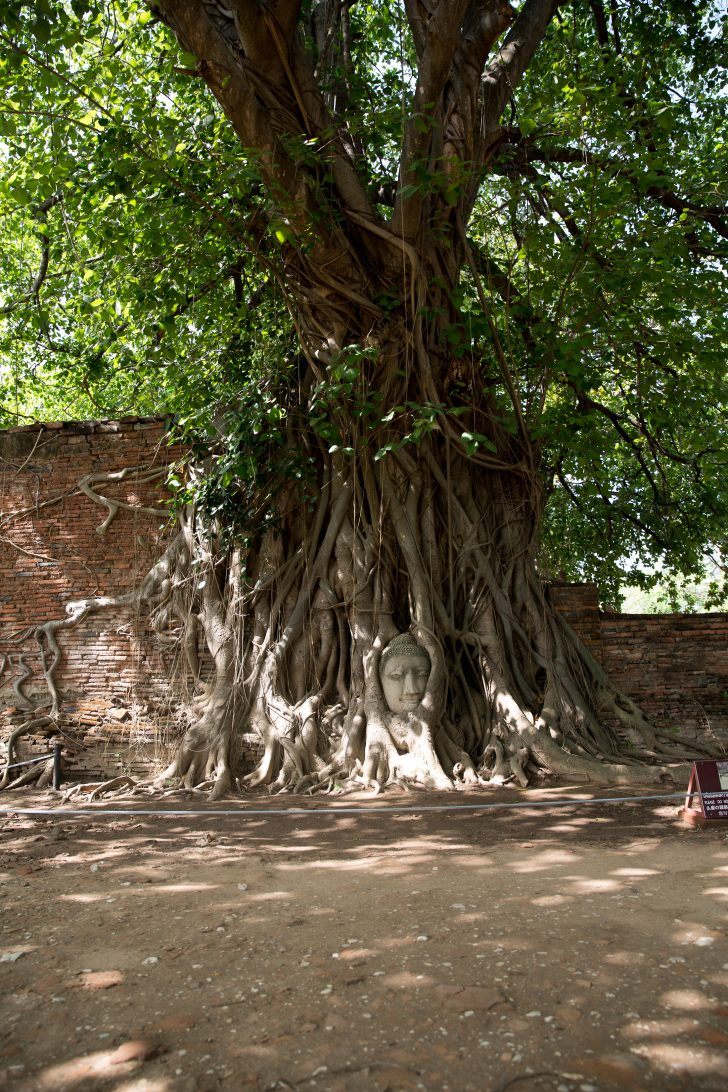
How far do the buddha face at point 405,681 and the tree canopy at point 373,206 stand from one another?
→ 160 cm

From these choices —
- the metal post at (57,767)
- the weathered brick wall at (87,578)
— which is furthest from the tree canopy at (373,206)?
the metal post at (57,767)

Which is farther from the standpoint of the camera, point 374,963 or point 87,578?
point 87,578

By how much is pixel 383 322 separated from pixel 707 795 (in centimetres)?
397

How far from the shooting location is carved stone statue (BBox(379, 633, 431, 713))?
239 inches

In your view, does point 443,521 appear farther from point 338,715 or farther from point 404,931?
point 404,931

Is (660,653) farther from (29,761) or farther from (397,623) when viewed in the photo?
(29,761)

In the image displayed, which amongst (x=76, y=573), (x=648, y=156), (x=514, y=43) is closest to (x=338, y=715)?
(x=76, y=573)

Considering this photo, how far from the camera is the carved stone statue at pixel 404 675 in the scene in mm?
6066

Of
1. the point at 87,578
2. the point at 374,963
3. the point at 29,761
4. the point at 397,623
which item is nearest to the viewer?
the point at 374,963

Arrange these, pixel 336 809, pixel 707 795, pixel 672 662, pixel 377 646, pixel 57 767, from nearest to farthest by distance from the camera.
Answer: pixel 707 795 < pixel 336 809 < pixel 377 646 < pixel 57 767 < pixel 672 662

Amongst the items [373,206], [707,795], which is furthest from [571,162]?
[707,795]

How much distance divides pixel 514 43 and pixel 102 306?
3775 mm

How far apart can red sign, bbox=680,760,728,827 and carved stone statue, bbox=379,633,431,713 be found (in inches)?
84.9

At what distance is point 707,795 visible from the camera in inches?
166
